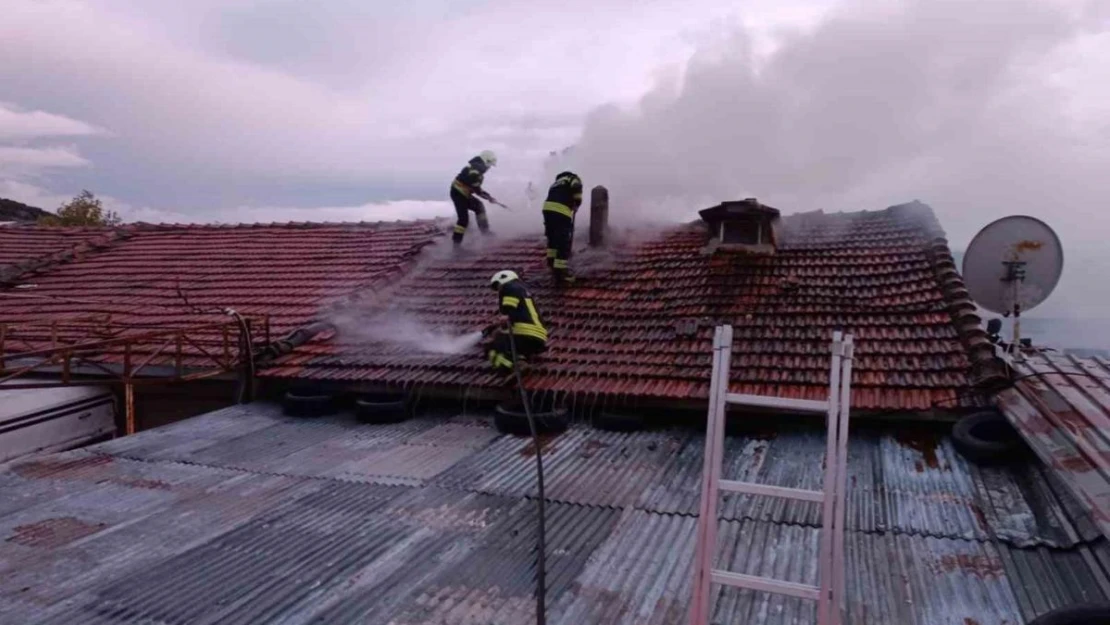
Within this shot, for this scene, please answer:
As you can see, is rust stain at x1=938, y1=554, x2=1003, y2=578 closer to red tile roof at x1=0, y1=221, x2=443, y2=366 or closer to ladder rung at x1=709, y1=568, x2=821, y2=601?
ladder rung at x1=709, y1=568, x2=821, y2=601

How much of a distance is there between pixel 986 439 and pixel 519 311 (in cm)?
467

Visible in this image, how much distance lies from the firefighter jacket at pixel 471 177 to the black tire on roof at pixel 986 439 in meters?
8.03

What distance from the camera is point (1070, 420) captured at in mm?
5418

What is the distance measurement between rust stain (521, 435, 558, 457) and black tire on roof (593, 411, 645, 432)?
58 cm

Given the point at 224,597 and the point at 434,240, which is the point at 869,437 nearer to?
the point at 224,597

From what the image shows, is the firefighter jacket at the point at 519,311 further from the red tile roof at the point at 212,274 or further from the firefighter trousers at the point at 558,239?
the red tile roof at the point at 212,274

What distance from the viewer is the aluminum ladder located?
299cm

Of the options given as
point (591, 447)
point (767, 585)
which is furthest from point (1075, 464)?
point (591, 447)

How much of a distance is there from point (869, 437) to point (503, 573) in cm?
406

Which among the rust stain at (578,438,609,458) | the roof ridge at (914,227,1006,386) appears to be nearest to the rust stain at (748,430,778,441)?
the rust stain at (578,438,609,458)

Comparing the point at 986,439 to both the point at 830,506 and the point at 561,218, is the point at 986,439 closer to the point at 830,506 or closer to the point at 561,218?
the point at 830,506

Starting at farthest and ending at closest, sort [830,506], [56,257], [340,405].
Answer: [56,257], [340,405], [830,506]

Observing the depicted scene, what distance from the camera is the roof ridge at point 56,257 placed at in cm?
1395

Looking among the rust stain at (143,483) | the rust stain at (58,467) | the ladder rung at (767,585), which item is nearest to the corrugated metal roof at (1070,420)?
the ladder rung at (767,585)
